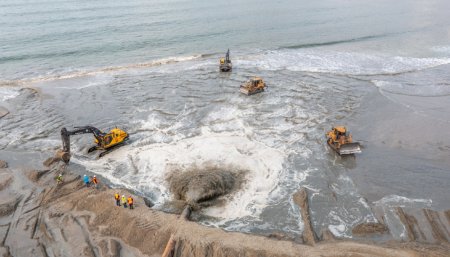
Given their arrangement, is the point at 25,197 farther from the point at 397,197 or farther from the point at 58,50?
the point at 58,50

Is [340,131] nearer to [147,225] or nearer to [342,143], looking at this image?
[342,143]

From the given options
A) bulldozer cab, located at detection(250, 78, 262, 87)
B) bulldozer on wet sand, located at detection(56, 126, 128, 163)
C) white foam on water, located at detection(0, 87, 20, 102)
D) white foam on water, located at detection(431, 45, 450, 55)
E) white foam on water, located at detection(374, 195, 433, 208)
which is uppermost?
white foam on water, located at detection(431, 45, 450, 55)

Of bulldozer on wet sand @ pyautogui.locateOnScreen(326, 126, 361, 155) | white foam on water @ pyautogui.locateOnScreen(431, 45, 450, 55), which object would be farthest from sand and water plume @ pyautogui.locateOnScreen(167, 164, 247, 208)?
white foam on water @ pyautogui.locateOnScreen(431, 45, 450, 55)

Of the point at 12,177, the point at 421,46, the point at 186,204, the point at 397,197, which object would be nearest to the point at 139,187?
the point at 186,204

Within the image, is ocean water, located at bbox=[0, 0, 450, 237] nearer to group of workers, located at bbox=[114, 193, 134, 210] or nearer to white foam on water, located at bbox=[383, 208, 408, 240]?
white foam on water, located at bbox=[383, 208, 408, 240]

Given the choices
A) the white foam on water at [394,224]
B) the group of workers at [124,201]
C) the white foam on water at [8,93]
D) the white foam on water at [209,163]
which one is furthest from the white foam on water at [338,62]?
the group of workers at [124,201]

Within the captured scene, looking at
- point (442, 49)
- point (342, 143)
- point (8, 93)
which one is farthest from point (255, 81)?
point (442, 49)
